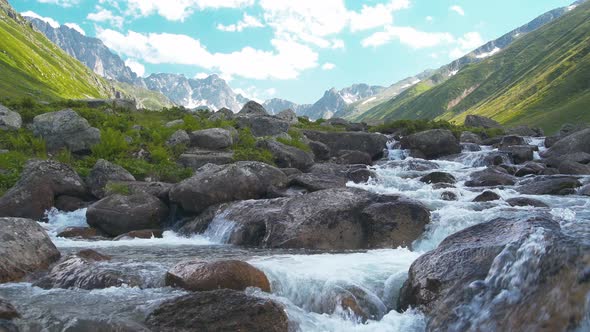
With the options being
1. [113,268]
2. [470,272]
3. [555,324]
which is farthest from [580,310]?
[113,268]

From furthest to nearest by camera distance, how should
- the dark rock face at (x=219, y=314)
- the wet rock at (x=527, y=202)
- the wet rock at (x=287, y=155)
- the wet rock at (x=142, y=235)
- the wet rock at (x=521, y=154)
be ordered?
the wet rock at (x=521, y=154) → the wet rock at (x=287, y=155) → the wet rock at (x=527, y=202) → the wet rock at (x=142, y=235) → the dark rock face at (x=219, y=314)

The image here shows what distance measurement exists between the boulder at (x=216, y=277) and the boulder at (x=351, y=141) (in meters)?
33.1

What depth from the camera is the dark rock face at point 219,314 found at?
29.3ft

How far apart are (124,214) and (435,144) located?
105 ft

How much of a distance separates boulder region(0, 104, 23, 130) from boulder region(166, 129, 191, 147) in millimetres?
10518

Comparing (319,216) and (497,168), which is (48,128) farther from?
(497,168)

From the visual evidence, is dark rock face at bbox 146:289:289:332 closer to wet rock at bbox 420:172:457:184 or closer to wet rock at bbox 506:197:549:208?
wet rock at bbox 506:197:549:208

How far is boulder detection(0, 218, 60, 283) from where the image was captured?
12461 millimetres

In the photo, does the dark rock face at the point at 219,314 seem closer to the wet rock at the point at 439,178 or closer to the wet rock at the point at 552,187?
the wet rock at the point at 552,187

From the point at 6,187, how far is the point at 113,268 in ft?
50.1

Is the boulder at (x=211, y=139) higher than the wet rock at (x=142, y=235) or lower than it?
higher

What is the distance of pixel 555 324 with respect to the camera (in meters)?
7.07

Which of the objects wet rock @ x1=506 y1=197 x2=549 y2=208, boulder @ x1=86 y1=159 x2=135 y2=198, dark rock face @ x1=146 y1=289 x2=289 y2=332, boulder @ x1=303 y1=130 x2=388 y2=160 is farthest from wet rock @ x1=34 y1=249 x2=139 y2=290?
boulder @ x1=303 y1=130 x2=388 y2=160

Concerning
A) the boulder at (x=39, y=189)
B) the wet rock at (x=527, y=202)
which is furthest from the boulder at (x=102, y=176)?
the wet rock at (x=527, y=202)
